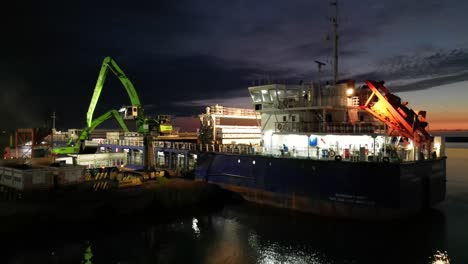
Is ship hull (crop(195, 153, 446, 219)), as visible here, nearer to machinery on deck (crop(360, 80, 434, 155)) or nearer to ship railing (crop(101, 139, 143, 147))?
machinery on deck (crop(360, 80, 434, 155))

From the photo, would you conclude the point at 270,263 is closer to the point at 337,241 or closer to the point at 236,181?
the point at 337,241

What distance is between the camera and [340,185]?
964 inches

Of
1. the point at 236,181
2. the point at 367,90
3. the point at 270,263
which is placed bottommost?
the point at 270,263

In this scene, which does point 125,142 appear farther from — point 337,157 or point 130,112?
point 337,157

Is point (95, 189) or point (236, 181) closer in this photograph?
point (95, 189)

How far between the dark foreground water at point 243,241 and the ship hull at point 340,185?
113 cm

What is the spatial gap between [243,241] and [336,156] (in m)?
9.69

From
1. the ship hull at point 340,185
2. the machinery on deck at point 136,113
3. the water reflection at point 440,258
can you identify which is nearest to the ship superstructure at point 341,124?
the ship hull at point 340,185

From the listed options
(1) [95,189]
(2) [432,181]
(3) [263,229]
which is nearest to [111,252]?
(1) [95,189]

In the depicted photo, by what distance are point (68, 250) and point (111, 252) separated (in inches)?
102

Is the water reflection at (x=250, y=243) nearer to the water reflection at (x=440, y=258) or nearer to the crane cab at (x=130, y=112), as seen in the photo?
the water reflection at (x=440, y=258)

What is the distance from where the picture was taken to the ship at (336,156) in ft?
77.2

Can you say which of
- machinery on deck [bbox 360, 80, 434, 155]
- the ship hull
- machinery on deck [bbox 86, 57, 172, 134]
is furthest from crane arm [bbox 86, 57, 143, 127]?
machinery on deck [bbox 360, 80, 434, 155]

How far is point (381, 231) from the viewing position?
22312 millimetres
